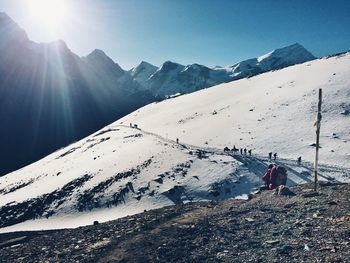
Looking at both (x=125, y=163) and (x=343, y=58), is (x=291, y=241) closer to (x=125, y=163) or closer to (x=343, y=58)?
(x=125, y=163)

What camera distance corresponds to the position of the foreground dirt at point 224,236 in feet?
66.9

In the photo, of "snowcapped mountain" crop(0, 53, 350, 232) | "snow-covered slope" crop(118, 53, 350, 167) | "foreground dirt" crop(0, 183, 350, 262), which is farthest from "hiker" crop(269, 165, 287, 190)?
"snow-covered slope" crop(118, 53, 350, 167)

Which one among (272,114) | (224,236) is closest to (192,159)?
(272,114)

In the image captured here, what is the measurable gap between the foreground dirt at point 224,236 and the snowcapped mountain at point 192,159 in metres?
10.6

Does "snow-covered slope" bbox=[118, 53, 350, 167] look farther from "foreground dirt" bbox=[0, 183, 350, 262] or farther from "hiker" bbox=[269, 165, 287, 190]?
"foreground dirt" bbox=[0, 183, 350, 262]

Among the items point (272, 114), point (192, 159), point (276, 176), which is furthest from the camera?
point (272, 114)

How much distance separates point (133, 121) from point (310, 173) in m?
66.7

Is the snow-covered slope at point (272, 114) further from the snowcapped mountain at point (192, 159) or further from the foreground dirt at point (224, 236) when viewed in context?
the foreground dirt at point (224, 236)

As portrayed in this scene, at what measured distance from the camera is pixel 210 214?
2994 cm

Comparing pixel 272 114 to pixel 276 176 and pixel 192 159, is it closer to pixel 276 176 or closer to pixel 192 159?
pixel 192 159

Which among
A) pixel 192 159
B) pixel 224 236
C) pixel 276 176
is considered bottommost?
pixel 224 236

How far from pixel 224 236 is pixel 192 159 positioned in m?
29.2

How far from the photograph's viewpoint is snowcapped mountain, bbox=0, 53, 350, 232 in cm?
4472

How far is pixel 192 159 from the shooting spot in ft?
174
